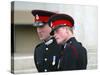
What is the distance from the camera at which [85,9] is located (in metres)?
3.26

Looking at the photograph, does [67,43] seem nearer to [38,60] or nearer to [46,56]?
[46,56]

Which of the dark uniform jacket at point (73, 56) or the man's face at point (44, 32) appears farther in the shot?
the dark uniform jacket at point (73, 56)

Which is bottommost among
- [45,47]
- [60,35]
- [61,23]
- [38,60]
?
[38,60]

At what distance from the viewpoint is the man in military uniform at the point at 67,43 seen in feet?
10.2

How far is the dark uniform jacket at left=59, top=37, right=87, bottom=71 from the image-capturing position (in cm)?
313

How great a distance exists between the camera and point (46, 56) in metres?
3.08

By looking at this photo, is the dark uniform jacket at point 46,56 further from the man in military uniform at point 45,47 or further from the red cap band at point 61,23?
the red cap band at point 61,23

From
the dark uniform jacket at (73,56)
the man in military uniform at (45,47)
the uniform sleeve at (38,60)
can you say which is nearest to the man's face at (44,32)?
the man in military uniform at (45,47)

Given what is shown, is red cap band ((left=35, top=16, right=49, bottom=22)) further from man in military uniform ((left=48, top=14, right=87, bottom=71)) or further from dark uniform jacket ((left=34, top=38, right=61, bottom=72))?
dark uniform jacket ((left=34, top=38, right=61, bottom=72))

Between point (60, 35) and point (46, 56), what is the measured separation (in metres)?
0.31

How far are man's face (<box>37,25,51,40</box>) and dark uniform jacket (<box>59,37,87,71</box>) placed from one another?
0.91 ft

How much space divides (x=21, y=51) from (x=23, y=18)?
0.39m

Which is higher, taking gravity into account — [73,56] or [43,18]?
[43,18]

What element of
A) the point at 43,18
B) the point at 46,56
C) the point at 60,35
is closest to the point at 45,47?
the point at 46,56
